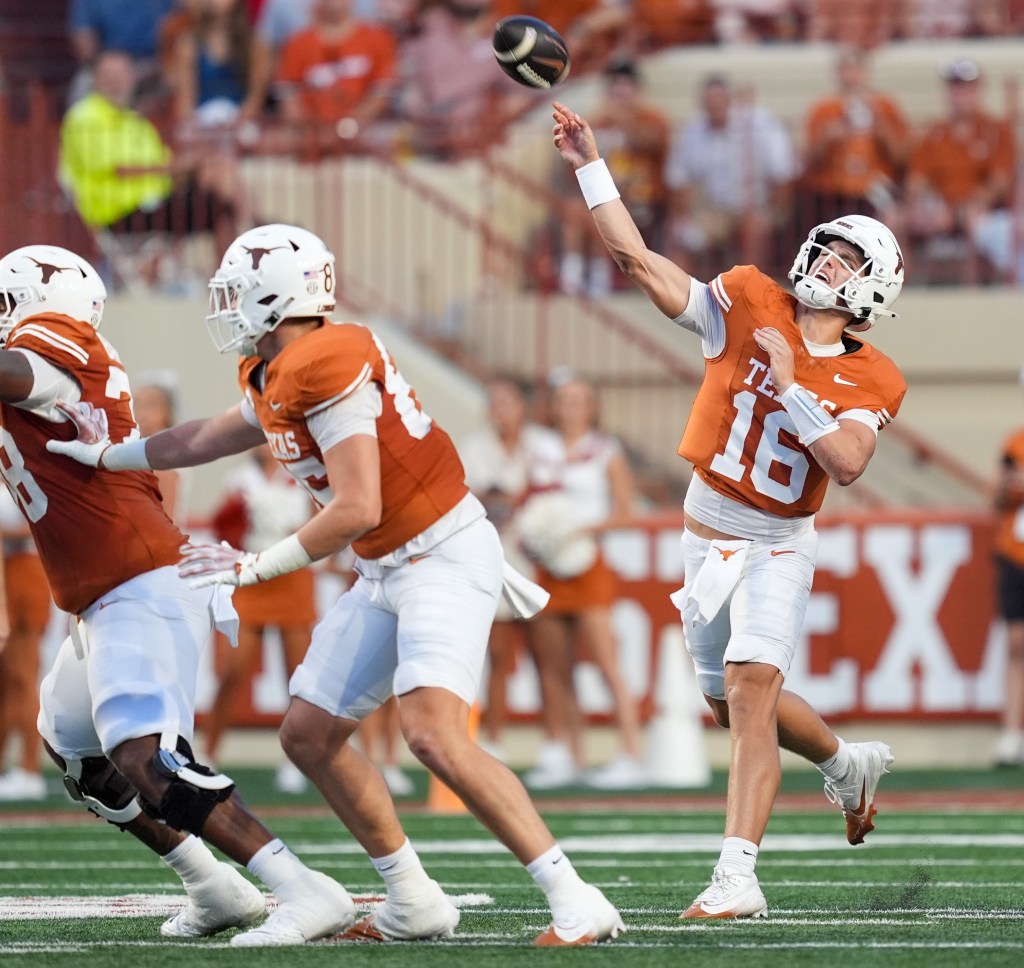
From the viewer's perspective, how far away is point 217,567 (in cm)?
554

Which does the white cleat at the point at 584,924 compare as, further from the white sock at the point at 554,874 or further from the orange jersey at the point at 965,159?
the orange jersey at the point at 965,159

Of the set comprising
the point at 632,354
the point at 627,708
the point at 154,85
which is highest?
the point at 154,85

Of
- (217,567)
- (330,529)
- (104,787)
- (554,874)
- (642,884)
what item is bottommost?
(642,884)

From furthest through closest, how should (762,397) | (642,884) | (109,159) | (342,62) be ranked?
1. (342,62)
2. (109,159)
3. (642,884)
4. (762,397)

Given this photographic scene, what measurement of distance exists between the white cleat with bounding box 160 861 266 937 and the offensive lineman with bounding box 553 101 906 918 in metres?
1.44

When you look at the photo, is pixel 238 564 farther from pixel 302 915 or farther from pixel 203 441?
pixel 302 915

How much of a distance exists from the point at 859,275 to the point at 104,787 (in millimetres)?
2728

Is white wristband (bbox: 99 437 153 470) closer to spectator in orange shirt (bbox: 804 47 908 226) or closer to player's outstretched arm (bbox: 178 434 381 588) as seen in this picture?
player's outstretched arm (bbox: 178 434 381 588)

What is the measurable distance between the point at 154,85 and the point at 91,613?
1054 centimetres

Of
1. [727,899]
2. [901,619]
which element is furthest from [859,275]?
[901,619]

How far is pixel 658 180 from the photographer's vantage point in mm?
14789

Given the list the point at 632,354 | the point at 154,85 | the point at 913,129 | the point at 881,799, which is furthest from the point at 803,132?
the point at 881,799

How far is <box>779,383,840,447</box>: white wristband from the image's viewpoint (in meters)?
6.20

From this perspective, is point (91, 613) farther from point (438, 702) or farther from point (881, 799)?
point (881, 799)
